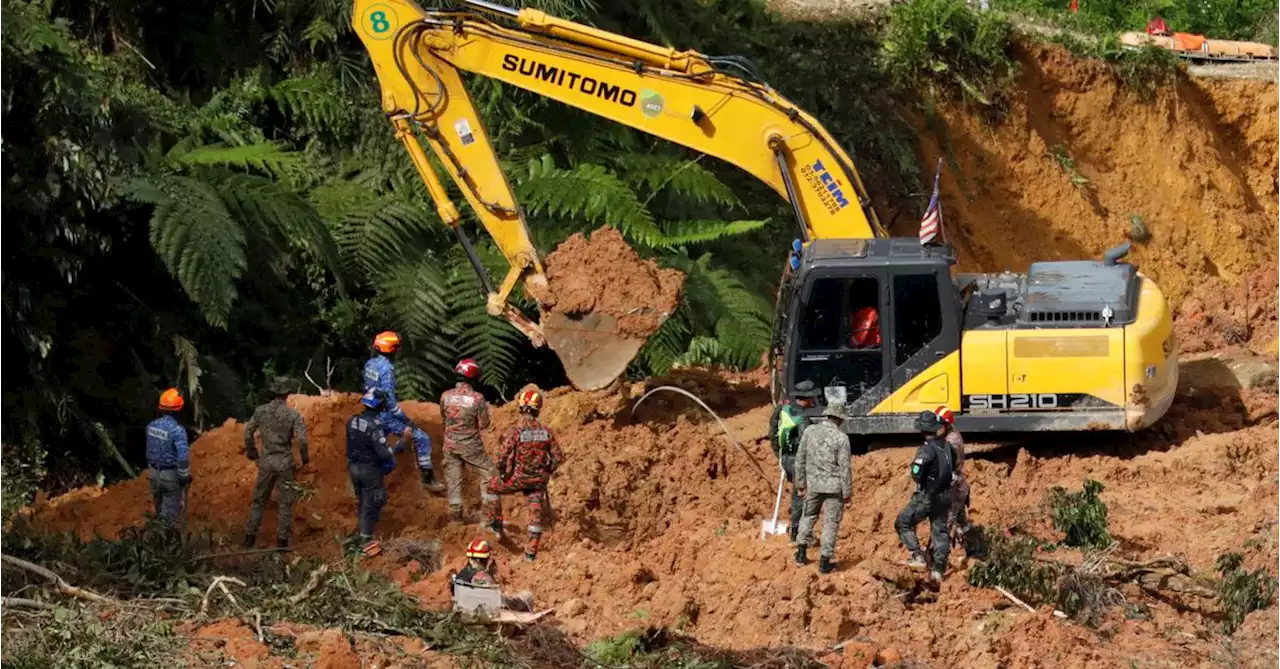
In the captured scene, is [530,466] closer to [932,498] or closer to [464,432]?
[464,432]

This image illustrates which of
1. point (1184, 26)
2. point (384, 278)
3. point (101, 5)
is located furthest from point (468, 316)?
point (1184, 26)

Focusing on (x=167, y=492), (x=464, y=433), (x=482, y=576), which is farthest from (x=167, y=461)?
(x=482, y=576)

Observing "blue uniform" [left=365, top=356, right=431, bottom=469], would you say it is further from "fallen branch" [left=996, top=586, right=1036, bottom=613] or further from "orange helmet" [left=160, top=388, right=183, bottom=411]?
"fallen branch" [left=996, top=586, right=1036, bottom=613]

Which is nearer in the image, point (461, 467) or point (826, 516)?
point (826, 516)

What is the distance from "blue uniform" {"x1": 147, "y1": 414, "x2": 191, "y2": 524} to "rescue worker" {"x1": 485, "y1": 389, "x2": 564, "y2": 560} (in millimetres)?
2187

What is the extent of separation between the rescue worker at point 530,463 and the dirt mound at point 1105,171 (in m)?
11.9

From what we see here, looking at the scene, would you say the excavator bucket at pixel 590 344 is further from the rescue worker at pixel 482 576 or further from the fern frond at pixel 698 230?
the rescue worker at pixel 482 576

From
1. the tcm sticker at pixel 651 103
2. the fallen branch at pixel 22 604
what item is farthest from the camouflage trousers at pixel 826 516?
the fallen branch at pixel 22 604

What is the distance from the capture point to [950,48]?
85.0 ft

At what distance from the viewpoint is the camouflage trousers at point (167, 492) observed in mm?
13977

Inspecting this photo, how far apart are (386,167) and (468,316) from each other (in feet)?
7.67

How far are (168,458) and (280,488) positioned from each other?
2.65 ft

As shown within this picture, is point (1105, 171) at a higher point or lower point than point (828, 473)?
higher

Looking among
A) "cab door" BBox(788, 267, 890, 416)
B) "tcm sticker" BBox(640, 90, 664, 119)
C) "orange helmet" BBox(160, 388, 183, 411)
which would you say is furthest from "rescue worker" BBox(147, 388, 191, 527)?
"cab door" BBox(788, 267, 890, 416)
